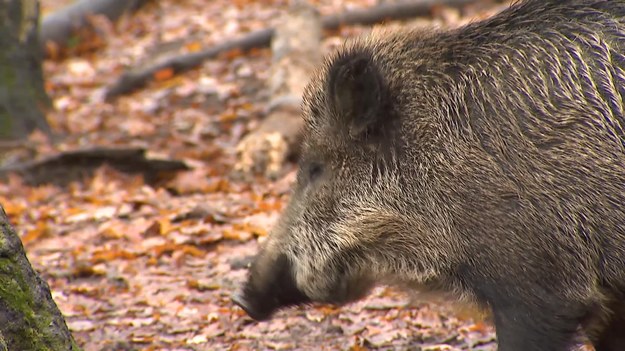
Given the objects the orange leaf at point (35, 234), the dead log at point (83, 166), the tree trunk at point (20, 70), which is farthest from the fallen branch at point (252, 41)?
the orange leaf at point (35, 234)

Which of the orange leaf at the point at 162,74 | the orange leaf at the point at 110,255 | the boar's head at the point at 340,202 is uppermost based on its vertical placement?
the orange leaf at the point at 162,74

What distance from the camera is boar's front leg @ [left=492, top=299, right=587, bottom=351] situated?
3619 millimetres

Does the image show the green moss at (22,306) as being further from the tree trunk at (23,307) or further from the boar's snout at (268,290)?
the boar's snout at (268,290)

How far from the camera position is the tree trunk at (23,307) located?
363 cm

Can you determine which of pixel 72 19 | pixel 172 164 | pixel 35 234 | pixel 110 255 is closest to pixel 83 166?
pixel 172 164

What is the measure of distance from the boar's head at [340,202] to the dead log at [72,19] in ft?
31.7

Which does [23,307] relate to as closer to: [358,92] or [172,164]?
[358,92]

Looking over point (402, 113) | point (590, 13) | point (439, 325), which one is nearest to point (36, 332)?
point (402, 113)

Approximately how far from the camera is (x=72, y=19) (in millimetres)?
13422

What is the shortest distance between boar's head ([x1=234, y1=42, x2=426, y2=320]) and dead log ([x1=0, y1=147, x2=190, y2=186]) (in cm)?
387

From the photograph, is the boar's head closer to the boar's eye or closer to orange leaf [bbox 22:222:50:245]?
the boar's eye

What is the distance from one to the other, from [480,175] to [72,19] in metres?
10.9

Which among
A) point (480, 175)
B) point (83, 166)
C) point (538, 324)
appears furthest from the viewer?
point (83, 166)

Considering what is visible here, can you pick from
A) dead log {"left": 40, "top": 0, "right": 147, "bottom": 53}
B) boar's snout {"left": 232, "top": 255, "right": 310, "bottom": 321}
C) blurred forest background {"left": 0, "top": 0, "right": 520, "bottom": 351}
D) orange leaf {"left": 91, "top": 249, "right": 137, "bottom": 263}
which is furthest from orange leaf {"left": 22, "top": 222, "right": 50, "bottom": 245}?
dead log {"left": 40, "top": 0, "right": 147, "bottom": 53}
